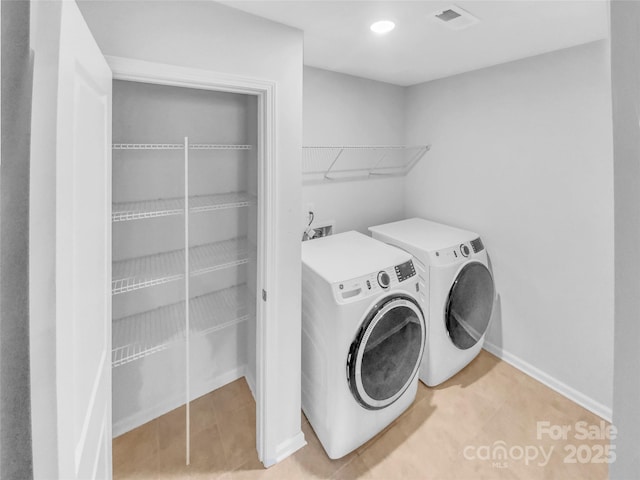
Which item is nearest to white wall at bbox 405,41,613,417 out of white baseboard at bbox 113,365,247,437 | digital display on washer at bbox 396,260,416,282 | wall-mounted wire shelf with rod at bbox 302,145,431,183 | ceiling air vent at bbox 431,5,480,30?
wall-mounted wire shelf with rod at bbox 302,145,431,183

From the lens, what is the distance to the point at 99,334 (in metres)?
1.03

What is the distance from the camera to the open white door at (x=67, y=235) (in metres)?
0.49

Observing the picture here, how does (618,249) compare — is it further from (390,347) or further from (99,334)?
(390,347)

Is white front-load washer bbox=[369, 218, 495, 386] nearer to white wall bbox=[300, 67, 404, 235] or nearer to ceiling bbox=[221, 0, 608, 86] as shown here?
white wall bbox=[300, 67, 404, 235]

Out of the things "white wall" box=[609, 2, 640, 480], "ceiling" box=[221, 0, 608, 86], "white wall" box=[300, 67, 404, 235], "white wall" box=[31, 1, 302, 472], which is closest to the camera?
"white wall" box=[609, 2, 640, 480]

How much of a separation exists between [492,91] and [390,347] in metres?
2.07

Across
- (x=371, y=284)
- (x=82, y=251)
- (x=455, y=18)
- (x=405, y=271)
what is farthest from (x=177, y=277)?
(x=455, y=18)

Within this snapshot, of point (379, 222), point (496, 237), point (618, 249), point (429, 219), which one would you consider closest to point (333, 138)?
point (379, 222)

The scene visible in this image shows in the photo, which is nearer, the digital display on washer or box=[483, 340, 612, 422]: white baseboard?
the digital display on washer

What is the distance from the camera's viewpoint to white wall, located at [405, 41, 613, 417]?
1994mm

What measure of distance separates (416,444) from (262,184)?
1765 mm

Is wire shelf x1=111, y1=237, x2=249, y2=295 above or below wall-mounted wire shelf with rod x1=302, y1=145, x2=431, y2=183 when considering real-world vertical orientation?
below

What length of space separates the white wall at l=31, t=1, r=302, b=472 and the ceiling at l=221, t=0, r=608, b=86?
0.10 metres

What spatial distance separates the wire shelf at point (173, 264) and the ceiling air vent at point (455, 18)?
165cm
